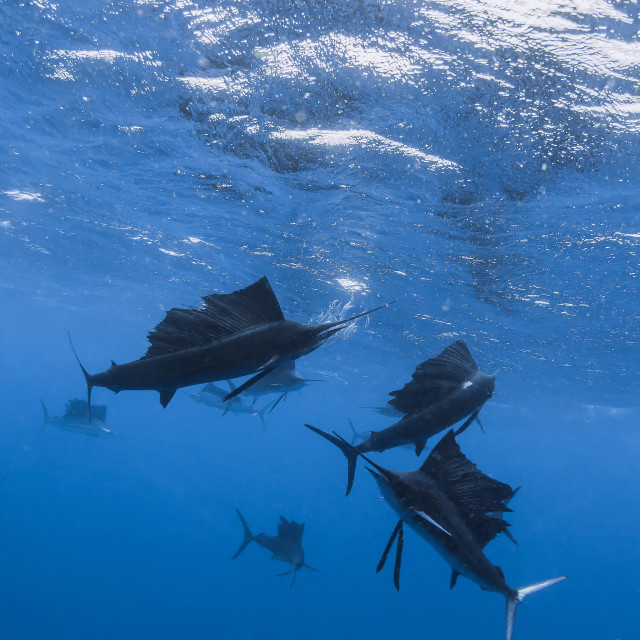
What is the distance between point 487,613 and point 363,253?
2850 centimetres

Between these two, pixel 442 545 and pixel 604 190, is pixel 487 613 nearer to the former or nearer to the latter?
pixel 604 190

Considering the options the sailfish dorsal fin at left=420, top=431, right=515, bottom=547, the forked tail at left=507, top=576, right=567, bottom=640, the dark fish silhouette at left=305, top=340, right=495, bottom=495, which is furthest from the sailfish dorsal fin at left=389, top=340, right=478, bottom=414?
the forked tail at left=507, top=576, right=567, bottom=640

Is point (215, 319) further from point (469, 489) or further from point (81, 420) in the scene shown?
point (81, 420)

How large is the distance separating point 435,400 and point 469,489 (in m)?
0.48

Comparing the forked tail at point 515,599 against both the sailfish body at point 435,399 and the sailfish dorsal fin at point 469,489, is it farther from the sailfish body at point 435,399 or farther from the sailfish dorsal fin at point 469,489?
the sailfish body at point 435,399

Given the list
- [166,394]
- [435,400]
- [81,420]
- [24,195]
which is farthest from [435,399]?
[24,195]

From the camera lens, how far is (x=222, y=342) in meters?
2.07

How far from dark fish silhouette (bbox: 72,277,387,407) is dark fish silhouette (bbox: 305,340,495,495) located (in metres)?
0.68

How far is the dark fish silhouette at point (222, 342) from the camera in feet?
6.80

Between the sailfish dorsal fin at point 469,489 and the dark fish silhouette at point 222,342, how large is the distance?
84 centimetres

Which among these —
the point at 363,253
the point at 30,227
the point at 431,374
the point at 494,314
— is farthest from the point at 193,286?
the point at 431,374

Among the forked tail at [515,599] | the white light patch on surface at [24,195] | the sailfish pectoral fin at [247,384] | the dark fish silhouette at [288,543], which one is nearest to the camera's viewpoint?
the sailfish pectoral fin at [247,384]

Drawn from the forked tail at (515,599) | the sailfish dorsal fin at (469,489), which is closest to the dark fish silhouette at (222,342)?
the sailfish dorsal fin at (469,489)

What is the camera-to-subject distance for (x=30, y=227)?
66.2 feet
